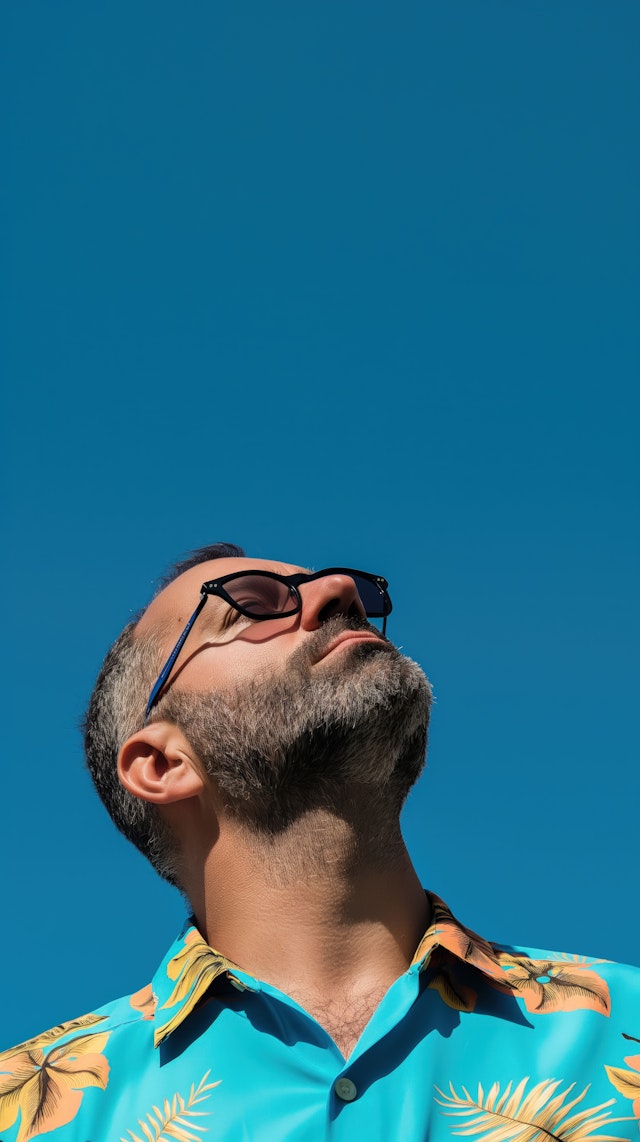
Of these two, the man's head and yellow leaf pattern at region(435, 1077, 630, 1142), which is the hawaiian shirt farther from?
the man's head

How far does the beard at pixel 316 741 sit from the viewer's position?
3930mm

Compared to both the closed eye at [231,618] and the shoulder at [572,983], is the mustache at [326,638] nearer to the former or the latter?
the closed eye at [231,618]

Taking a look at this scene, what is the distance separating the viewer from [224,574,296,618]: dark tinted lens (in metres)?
4.60

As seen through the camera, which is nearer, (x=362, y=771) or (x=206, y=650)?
(x=362, y=771)

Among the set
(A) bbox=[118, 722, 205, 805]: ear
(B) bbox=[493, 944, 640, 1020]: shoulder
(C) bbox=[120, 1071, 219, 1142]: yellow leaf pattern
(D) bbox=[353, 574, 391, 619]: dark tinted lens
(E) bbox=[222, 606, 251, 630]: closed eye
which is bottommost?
(C) bbox=[120, 1071, 219, 1142]: yellow leaf pattern

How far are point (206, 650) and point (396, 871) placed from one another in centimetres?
130

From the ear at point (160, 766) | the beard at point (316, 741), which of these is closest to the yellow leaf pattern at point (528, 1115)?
the beard at point (316, 741)

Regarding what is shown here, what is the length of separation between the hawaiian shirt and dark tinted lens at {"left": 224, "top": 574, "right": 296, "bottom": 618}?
1531 mm

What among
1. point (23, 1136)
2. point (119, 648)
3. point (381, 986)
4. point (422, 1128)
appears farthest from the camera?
point (119, 648)

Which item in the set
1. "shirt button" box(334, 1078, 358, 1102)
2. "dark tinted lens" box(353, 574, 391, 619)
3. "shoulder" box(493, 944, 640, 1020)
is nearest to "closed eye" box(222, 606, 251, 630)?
"dark tinted lens" box(353, 574, 391, 619)

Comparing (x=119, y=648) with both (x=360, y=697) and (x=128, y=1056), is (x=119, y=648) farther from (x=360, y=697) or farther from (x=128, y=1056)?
(x=128, y=1056)

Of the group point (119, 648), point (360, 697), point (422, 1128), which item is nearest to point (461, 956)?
point (422, 1128)

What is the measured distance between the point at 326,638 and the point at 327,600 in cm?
29

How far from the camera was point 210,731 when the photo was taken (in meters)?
4.16
